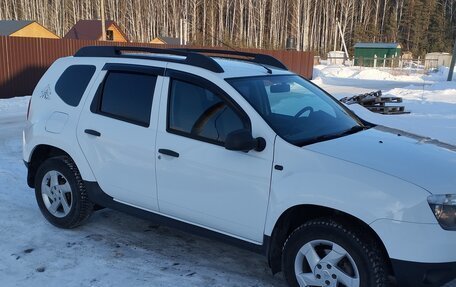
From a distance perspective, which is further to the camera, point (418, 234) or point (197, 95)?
point (197, 95)

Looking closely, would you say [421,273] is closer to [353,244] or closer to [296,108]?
[353,244]

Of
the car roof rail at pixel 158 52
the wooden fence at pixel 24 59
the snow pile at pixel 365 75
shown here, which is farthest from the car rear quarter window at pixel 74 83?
the snow pile at pixel 365 75

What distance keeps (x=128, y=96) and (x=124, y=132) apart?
0.34 m

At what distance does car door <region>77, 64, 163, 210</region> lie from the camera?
3.96 meters

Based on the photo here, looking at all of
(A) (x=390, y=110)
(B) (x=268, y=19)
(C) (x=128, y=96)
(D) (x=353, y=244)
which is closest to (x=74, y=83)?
A: (C) (x=128, y=96)

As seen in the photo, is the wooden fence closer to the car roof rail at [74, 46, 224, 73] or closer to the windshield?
the car roof rail at [74, 46, 224, 73]

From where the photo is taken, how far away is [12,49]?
17.2m

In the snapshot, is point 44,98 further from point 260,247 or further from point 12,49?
point 12,49

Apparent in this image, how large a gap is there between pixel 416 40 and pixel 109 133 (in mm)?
84334

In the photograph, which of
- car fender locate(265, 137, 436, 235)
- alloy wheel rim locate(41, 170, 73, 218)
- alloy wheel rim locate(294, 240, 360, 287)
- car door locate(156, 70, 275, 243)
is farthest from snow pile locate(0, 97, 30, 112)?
alloy wheel rim locate(294, 240, 360, 287)

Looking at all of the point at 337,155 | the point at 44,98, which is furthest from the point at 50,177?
the point at 337,155

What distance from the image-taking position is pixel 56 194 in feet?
15.4

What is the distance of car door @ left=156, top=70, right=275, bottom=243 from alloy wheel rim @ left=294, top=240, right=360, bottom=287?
0.37m

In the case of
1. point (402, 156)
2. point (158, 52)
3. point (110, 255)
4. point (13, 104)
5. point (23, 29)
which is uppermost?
point (23, 29)
